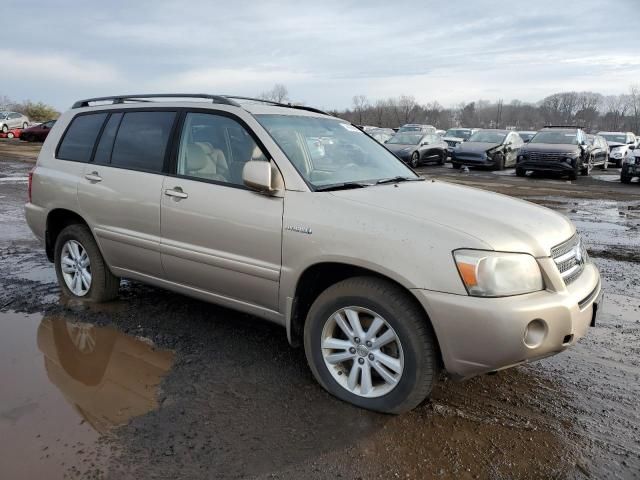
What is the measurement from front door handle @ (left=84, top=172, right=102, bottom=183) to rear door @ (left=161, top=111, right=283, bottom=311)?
2.75 ft

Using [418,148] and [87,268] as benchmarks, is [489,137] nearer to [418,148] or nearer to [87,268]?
[418,148]

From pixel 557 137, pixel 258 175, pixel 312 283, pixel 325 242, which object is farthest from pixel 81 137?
pixel 557 137

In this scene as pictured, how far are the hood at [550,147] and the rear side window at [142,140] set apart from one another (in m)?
16.0

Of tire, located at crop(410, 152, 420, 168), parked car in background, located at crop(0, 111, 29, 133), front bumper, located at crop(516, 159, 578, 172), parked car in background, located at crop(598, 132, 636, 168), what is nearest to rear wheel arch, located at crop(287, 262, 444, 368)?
front bumper, located at crop(516, 159, 578, 172)

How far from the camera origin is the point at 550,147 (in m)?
17.8

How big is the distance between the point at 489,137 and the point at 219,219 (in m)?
19.6

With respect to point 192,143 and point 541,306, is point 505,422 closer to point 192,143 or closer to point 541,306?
point 541,306

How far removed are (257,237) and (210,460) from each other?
1356 mm

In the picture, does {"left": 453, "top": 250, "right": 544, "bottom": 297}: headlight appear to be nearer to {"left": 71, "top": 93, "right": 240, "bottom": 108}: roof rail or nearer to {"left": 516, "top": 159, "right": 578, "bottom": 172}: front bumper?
{"left": 71, "top": 93, "right": 240, "bottom": 108}: roof rail

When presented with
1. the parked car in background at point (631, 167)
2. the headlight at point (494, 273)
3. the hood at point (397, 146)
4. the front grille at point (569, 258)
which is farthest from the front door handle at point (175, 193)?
the hood at point (397, 146)

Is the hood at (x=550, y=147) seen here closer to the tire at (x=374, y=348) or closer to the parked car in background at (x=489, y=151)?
the parked car in background at (x=489, y=151)

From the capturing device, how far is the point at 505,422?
3.07 metres

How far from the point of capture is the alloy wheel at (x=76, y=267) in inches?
188

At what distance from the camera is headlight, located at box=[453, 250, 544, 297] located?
2732mm
